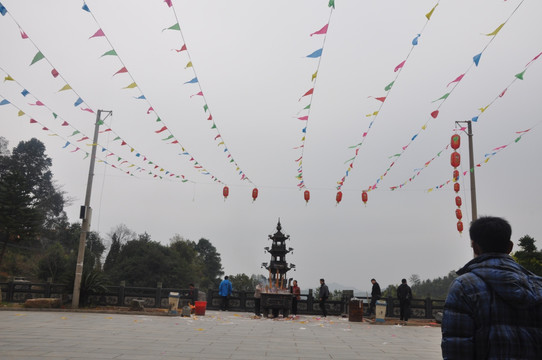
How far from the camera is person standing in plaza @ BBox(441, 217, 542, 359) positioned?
2238mm

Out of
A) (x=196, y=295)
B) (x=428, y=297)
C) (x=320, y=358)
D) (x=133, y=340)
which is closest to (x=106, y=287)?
(x=196, y=295)

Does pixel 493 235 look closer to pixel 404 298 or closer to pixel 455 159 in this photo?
pixel 455 159

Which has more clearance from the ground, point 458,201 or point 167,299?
point 458,201

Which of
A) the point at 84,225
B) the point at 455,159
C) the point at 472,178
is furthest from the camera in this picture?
the point at 472,178

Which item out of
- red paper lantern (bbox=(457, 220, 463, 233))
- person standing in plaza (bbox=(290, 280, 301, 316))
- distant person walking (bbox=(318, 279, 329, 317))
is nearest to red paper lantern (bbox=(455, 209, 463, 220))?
red paper lantern (bbox=(457, 220, 463, 233))

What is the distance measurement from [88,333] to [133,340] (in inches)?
59.8

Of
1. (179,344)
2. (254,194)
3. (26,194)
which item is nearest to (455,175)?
(254,194)

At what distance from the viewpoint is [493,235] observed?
8.43ft

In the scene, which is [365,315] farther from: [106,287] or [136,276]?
[136,276]

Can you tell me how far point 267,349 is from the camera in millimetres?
8406

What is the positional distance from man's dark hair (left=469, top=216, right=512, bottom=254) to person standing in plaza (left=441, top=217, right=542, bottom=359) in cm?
15

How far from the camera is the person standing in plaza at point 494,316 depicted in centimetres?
224

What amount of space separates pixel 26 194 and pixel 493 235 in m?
44.1

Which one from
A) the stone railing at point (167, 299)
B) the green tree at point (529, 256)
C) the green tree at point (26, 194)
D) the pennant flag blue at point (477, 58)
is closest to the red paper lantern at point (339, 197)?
the stone railing at point (167, 299)
